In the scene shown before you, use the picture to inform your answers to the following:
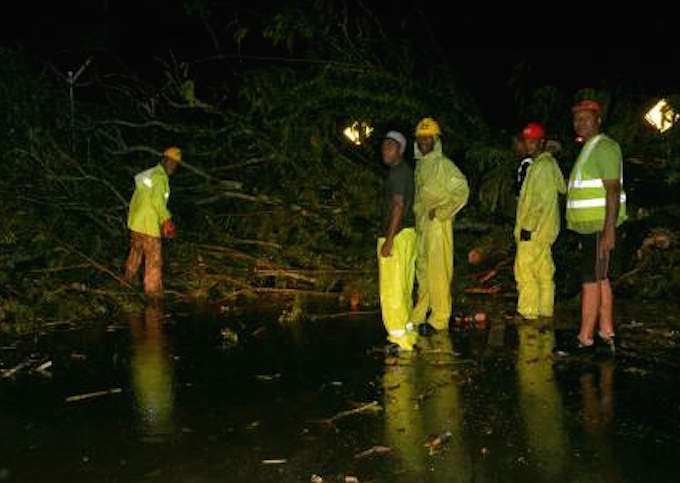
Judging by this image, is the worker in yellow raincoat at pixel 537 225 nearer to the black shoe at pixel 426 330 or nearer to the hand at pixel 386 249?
the black shoe at pixel 426 330

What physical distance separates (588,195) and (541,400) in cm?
179

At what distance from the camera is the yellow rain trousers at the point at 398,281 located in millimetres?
6641

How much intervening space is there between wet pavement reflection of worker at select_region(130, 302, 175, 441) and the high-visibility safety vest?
329 centimetres

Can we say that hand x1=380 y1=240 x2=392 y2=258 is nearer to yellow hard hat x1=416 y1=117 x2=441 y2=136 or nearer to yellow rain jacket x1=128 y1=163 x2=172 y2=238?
yellow hard hat x1=416 y1=117 x2=441 y2=136

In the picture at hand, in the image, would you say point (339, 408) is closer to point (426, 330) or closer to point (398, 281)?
point (398, 281)

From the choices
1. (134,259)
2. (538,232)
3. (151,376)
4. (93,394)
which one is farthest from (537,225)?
(134,259)

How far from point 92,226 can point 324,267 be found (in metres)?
3.11

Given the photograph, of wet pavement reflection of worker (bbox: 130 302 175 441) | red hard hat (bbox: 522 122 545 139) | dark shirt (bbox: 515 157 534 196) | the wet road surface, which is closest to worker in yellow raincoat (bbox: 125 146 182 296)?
wet pavement reflection of worker (bbox: 130 302 175 441)

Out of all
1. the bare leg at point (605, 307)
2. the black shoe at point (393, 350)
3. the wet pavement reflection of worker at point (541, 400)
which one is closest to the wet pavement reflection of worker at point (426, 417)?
the black shoe at point (393, 350)

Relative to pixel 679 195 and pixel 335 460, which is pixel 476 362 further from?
pixel 679 195

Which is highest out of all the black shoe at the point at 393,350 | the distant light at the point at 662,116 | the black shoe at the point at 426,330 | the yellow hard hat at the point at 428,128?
the distant light at the point at 662,116

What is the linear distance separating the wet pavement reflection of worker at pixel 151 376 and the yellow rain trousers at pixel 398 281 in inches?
68.7

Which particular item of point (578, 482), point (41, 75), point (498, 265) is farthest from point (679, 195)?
point (41, 75)

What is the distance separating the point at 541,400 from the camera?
17.8ft
